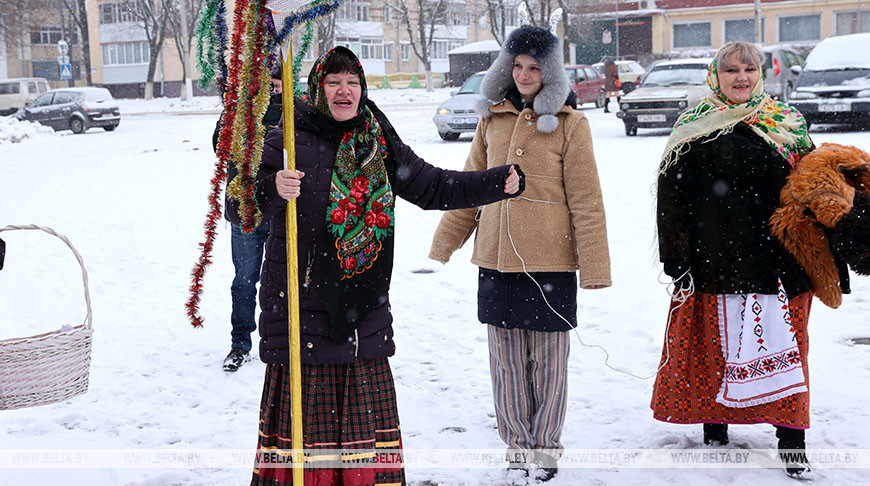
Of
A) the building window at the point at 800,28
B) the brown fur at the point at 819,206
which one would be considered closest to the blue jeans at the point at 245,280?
the brown fur at the point at 819,206

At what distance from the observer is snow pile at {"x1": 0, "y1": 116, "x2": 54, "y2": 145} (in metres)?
22.0

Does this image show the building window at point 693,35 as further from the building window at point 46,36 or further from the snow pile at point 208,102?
the building window at point 46,36

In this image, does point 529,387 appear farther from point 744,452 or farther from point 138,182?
point 138,182

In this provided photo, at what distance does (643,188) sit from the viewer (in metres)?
10.7

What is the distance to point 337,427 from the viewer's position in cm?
292

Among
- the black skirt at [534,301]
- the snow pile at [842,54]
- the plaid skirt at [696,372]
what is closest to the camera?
the black skirt at [534,301]

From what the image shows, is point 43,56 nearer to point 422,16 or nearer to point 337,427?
point 422,16

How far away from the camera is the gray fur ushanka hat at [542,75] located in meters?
3.53

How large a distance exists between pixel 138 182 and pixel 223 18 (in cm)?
1120

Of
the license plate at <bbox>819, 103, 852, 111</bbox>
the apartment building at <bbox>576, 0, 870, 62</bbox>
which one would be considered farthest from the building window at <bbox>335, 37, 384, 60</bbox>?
the license plate at <bbox>819, 103, 852, 111</bbox>

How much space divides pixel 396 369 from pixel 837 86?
13.7 m

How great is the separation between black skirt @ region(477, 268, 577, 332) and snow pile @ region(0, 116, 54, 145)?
21.0 metres

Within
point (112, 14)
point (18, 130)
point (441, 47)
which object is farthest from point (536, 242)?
point (441, 47)

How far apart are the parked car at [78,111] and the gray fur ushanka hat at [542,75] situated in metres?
23.8
